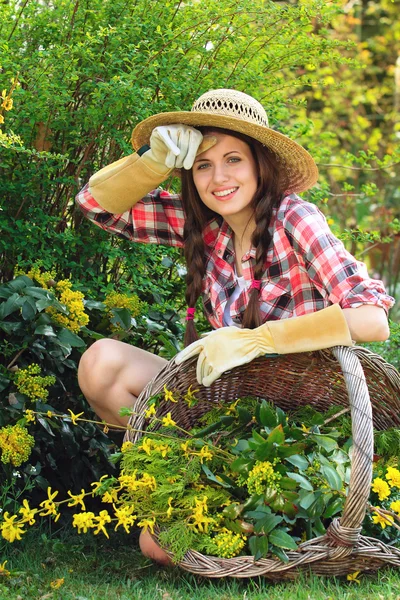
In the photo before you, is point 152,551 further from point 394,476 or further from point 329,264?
point 329,264

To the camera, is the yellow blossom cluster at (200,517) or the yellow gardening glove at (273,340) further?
the yellow gardening glove at (273,340)

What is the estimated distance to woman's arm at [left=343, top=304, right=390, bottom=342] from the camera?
7.37 ft

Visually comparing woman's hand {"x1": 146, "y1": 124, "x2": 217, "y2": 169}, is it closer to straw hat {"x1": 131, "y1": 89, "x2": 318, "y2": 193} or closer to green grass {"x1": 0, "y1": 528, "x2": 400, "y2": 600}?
straw hat {"x1": 131, "y1": 89, "x2": 318, "y2": 193}

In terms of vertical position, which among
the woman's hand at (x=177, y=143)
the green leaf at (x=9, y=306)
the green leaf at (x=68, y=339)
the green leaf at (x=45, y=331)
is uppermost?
the woman's hand at (x=177, y=143)

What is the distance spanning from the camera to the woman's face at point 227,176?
8.47ft

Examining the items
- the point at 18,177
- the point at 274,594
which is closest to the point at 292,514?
the point at 274,594

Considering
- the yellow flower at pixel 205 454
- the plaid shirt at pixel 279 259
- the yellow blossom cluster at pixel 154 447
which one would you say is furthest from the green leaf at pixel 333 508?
the plaid shirt at pixel 279 259

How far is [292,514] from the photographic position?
207 cm

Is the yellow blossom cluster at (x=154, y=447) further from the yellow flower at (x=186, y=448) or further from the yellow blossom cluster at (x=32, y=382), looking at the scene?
the yellow blossom cluster at (x=32, y=382)

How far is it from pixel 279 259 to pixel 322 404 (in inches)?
17.7

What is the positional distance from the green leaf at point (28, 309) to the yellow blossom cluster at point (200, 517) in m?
0.77

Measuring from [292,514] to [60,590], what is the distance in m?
0.60

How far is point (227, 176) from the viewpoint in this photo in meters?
2.58

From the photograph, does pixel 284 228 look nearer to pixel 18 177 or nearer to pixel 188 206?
pixel 188 206
